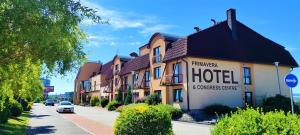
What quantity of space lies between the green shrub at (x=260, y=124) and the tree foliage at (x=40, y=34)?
15.1 ft

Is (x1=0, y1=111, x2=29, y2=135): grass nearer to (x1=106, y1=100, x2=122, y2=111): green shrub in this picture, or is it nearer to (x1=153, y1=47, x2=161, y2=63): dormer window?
(x1=153, y1=47, x2=161, y2=63): dormer window

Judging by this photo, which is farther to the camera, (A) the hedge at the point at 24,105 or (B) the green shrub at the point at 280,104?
(A) the hedge at the point at 24,105

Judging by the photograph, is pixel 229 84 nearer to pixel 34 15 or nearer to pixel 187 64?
pixel 187 64

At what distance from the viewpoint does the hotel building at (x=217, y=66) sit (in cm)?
3231

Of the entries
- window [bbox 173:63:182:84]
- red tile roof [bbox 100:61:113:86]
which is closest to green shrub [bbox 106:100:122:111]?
red tile roof [bbox 100:61:113:86]

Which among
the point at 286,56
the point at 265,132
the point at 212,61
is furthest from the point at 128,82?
the point at 265,132

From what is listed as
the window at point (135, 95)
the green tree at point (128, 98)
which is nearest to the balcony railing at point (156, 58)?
the window at point (135, 95)

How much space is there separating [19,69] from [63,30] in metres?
2.85

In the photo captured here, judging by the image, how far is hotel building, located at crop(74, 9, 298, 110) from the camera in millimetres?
32312

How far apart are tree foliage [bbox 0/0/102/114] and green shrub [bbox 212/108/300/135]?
4.61 metres

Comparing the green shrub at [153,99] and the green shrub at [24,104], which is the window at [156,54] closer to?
the green shrub at [153,99]

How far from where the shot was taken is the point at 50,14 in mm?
8609

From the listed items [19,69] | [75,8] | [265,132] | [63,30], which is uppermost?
[75,8]

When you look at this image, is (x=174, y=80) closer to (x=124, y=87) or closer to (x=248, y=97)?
(x=248, y=97)
